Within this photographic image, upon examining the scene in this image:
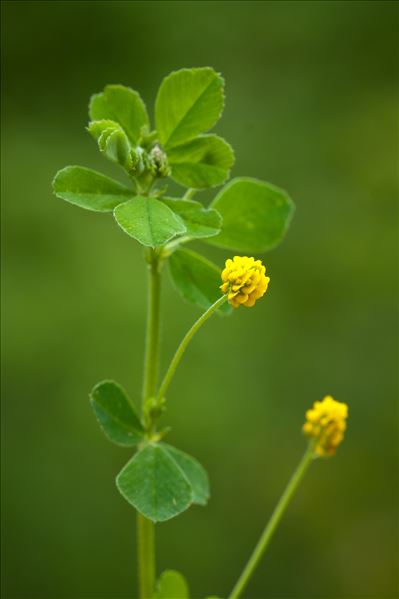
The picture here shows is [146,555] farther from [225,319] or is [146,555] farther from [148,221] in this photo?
[225,319]

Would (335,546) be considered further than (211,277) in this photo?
Yes

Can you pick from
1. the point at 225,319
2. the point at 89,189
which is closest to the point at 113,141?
the point at 89,189

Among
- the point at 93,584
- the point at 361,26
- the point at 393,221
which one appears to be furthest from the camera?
the point at 361,26

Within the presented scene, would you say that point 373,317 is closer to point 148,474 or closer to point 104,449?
point 104,449

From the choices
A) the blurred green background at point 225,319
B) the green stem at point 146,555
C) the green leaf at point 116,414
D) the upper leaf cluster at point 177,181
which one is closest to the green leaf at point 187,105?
the upper leaf cluster at point 177,181

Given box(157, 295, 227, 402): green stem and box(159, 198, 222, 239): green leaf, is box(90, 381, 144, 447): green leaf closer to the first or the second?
box(157, 295, 227, 402): green stem

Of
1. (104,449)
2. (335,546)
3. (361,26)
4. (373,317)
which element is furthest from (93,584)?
(361,26)
